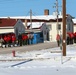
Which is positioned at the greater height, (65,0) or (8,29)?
(65,0)

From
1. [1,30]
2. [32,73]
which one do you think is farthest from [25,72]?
[1,30]

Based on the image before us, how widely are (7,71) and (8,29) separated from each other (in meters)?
42.9

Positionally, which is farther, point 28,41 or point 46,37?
point 46,37

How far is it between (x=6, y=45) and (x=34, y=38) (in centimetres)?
1149

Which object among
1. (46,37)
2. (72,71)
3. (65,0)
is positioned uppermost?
(65,0)

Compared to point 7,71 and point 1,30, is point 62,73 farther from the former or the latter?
point 1,30

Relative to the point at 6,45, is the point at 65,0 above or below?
above

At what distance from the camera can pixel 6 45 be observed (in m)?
45.2

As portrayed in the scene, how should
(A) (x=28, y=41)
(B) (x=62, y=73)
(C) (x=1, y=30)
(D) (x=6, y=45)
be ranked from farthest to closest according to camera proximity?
(C) (x=1, y=30)
(A) (x=28, y=41)
(D) (x=6, y=45)
(B) (x=62, y=73)

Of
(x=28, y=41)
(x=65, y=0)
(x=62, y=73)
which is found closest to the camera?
(x=62, y=73)

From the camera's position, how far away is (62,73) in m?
15.5

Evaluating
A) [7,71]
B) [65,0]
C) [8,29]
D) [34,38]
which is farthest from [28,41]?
[7,71]

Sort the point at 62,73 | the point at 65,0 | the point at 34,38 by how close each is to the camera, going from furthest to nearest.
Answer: the point at 34,38
the point at 65,0
the point at 62,73

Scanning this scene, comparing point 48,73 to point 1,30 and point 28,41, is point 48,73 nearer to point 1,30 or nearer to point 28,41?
point 28,41
